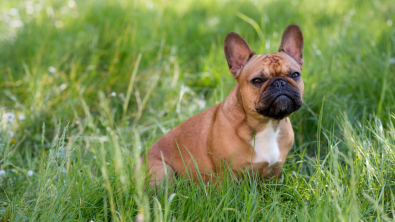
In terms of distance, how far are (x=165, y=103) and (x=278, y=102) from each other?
215 cm

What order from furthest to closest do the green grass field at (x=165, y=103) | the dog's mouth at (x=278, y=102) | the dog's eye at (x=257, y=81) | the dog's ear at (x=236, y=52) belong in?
the dog's ear at (x=236, y=52), the dog's eye at (x=257, y=81), the dog's mouth at (x=278, y=102), the green grass field at (x=165, y=103)

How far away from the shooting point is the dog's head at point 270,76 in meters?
2.73

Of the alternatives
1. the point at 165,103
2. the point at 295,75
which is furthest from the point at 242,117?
the point at 165,103

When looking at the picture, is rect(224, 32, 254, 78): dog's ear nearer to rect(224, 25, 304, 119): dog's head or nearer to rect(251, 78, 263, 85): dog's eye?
rect(224, 25, 304, 119): dog's head

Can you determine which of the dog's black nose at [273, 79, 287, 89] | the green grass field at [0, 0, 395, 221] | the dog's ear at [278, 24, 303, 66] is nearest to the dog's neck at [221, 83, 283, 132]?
the dog's black nose at [273, 79, 287, 89]

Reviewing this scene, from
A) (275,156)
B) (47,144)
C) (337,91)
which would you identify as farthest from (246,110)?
(47,144)

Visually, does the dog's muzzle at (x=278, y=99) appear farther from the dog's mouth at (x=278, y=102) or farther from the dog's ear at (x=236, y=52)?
the dog's ear at (x=236, y=52)

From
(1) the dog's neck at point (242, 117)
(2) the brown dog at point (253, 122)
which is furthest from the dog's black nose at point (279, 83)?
(1) the dog's neck at point (242, 117)

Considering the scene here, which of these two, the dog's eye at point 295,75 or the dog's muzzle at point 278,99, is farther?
the dog's eye at point 295,75

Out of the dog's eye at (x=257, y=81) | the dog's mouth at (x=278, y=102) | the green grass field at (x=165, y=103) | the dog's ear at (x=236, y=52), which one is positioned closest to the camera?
the green grass field at (x=165, y=103)

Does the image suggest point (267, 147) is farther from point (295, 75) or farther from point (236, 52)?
point (236, 52)

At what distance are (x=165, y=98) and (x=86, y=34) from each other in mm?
1702

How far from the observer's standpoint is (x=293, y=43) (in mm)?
3244

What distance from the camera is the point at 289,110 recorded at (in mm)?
A: 2732
